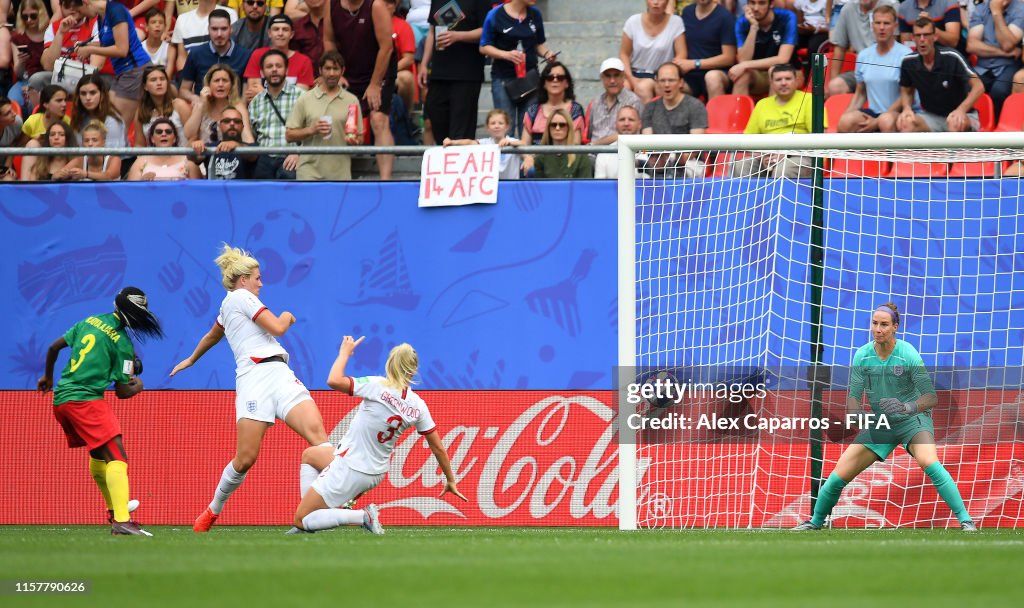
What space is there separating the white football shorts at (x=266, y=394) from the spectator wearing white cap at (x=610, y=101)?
15.5ft

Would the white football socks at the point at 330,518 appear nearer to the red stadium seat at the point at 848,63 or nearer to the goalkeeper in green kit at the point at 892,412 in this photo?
the goalkeeper in green kit at the point at 892,412

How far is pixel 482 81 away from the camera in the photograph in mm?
15000

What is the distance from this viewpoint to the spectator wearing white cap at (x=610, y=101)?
14312 millimetres

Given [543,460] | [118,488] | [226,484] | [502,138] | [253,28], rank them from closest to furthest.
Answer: [118,488], [226,484], [543,460], [502,138], [253,28]

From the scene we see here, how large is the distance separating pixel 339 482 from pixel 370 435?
16.0 inches

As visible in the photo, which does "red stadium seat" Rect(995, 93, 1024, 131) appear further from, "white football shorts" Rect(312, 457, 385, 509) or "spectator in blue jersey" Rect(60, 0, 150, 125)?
"spectator in blue jersey" Rect(60, 0, 150, 125)

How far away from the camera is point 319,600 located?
6301mm

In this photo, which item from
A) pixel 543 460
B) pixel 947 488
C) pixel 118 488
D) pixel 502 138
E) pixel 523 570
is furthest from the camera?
pixel 502 138

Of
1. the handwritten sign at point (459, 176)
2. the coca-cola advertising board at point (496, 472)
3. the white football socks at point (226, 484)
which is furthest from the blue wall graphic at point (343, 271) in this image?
the white football socks at point (226, 484)

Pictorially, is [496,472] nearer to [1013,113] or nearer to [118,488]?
[118,488]

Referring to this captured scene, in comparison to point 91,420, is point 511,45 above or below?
above

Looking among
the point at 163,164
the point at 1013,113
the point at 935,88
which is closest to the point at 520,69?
the point at 163,164

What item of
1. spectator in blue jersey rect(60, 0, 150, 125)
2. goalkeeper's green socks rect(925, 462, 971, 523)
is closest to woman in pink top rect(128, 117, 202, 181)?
spectator in blue jersey rect(60, 0, 150, 125)

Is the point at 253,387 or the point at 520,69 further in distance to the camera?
the point at 520,69
